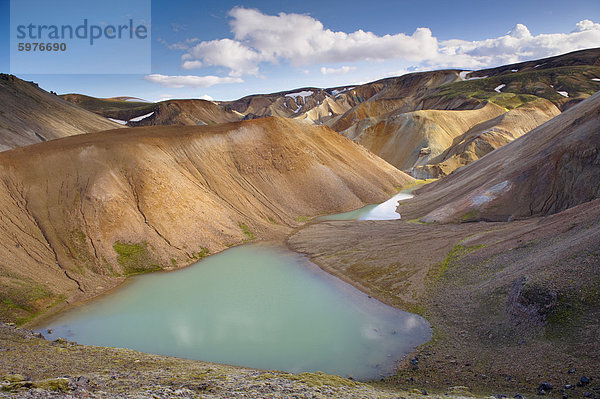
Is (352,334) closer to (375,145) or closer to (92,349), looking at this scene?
(92,349)

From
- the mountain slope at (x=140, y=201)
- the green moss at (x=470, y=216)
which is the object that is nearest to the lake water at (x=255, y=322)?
the mountain slope at (x=140, y=201)

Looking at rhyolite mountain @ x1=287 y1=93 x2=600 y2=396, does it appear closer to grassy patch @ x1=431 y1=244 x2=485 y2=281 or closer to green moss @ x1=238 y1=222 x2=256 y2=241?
grassy patch @ x1=431 y1=244 x2=485 y2=281

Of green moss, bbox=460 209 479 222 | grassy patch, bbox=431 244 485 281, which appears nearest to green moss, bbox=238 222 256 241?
grassy patch, bbox=431 244 485 281

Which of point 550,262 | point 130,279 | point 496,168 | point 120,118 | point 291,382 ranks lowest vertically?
point 130,279

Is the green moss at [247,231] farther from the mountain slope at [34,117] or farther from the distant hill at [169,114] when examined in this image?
the distant hill at [169,114]

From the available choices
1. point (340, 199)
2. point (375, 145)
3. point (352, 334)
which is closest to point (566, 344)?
point (352, 334)

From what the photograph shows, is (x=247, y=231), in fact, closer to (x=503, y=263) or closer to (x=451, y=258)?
(x=451, y=258)
